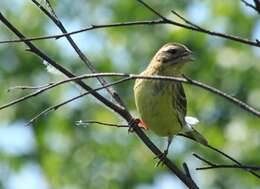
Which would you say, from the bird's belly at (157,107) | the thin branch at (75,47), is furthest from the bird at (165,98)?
the thin branch at (75,47)

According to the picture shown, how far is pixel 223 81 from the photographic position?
960cm

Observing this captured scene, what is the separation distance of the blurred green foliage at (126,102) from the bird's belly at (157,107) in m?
3.34

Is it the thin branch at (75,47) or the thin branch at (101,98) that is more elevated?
the thin branch at (75,47)

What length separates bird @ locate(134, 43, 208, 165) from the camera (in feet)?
→ 16.8

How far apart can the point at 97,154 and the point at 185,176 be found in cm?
700

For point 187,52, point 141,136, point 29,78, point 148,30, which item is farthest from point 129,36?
point 141,136

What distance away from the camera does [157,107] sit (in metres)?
5.19

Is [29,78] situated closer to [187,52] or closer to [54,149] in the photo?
[54,149]

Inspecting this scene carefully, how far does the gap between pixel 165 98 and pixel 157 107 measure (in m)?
0.09

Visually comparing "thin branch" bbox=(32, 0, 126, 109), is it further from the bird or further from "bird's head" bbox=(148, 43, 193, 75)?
"bird's head" bbox=(148, 43, 193, 75)

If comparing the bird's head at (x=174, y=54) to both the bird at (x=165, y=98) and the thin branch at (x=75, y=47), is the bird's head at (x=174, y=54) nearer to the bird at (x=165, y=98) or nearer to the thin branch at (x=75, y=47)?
the bird at (x=165, y=98)

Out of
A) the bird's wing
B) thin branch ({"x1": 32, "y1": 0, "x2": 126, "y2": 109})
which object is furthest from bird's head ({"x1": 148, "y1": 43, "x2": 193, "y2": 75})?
thin branch ({"x1": 32, "y1": 0, "x2": 126, "y2": 109})

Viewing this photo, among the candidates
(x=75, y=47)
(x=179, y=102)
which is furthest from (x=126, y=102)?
(x=75, y=47)

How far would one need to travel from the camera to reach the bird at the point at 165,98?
16.8 ft
